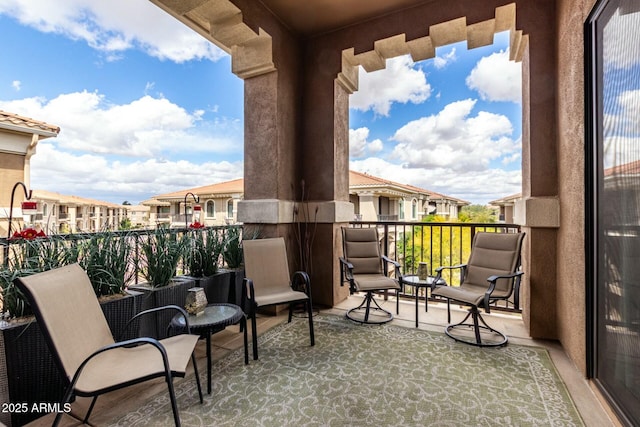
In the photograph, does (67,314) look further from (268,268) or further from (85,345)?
(268,268)

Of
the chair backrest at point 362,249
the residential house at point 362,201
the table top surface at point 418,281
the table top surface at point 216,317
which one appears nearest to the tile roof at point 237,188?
the residential house at point 362,201

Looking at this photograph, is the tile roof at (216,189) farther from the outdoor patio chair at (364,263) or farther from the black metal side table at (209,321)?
the black metal side table at (209,321)

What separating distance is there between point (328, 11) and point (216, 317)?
3511mm

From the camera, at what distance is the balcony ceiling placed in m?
3.27

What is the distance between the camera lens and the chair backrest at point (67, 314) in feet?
4.27

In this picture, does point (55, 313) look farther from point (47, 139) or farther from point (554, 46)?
point (47, 139)

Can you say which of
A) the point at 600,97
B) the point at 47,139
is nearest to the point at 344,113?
the point at 600,97

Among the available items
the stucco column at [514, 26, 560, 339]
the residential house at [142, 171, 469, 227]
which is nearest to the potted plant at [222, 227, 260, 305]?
the stucco column at [514, 26, 560, 339]

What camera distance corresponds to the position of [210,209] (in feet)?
44.6

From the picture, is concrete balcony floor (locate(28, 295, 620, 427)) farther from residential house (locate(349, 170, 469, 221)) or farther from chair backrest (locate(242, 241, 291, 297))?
residential house (locate(349, 170, 469, 221))

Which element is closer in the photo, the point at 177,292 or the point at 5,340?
the point at 5,340

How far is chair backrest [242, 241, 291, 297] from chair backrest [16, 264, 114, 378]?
1.40 meters

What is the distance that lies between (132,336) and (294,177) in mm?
2445

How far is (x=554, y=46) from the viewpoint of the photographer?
109 inches
